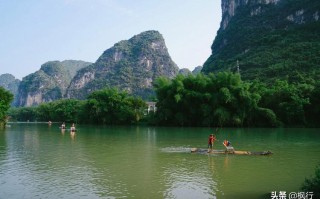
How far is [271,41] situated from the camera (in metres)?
114

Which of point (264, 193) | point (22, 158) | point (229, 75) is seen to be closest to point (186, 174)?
point (264, 193)

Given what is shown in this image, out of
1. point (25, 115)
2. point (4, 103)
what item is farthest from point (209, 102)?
point (25, 115)

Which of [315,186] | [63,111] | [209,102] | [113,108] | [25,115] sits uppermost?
Result: [209,102]

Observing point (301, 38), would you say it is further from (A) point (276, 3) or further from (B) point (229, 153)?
(B) point (229, 153)

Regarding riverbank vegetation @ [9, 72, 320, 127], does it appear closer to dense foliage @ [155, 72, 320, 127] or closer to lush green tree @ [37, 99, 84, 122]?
dense foliage @ [155, 72, 320, 127]

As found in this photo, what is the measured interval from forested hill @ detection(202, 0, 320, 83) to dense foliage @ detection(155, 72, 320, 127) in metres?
8.32

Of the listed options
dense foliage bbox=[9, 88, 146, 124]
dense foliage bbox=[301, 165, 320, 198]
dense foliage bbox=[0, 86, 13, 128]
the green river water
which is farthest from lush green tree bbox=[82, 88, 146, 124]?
dense foliage bbox=[301, 165, 320, 198]

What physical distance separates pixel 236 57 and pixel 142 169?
10529cm

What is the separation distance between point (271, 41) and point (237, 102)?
61.6 meters

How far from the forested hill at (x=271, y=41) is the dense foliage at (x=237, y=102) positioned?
832 cm

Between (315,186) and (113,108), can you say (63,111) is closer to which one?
(113,108)

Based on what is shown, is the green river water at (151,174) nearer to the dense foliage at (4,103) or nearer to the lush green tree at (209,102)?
the lush green tree at (209,102)

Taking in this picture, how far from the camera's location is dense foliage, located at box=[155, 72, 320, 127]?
5872 centimetres

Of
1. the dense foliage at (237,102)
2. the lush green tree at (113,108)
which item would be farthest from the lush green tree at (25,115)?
the dense foliage at (237,102)
